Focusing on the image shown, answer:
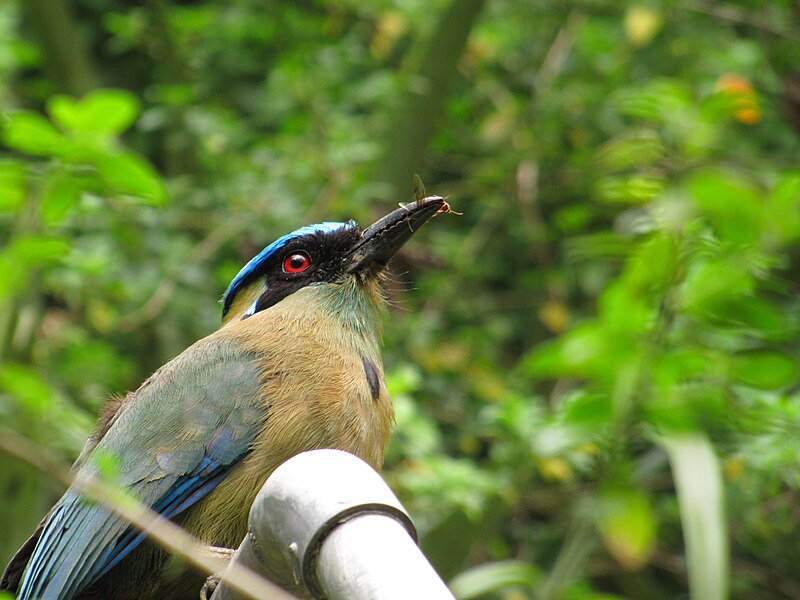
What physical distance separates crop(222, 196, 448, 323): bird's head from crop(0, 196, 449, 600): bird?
74 mm

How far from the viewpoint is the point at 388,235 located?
313cm

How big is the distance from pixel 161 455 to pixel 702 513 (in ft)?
4.33

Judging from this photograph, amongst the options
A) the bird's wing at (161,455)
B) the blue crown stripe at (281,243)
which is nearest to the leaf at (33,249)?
the bird's wing at (161,455)

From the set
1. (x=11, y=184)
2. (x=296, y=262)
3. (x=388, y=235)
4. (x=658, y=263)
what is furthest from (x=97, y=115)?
(x=658, y=263)

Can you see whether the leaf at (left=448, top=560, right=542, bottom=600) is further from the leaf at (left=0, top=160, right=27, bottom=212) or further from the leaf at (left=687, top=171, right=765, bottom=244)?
the leaf at (left=0, top=160, right=27, bottom=212)

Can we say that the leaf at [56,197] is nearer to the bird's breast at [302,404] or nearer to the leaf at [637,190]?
the bird's breast at [302,404]

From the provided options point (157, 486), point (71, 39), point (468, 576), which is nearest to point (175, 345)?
point (71, 39)

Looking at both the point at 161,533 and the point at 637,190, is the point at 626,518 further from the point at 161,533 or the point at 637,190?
the point at 161,533

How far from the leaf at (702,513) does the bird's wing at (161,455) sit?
104 centimetres

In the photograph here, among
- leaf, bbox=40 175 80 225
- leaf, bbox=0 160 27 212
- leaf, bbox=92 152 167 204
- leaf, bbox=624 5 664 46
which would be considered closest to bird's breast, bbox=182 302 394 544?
leaf, bbox=92 152 167 204

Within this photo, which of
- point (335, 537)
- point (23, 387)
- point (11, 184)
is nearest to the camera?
point (335, 537)

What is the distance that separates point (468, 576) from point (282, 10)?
3716 mm

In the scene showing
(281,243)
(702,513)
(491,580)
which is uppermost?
(281,243)

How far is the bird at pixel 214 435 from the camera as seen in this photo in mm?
2709
